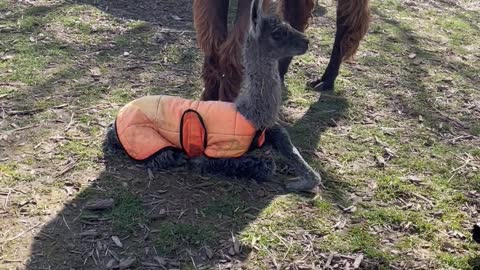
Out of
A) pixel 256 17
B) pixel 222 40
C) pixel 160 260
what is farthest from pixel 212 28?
pixel 160 260

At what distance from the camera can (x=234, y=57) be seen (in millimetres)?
3480

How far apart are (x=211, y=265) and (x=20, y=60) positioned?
263 centimetres

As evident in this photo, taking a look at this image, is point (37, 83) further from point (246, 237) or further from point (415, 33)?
point (415, 33)

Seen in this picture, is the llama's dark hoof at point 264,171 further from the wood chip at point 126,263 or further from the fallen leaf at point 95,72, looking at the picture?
the fallen leaf at point 95,72

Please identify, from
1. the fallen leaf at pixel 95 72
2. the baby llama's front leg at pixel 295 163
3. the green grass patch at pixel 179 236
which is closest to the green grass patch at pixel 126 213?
the green grass patch at pixel 179 236

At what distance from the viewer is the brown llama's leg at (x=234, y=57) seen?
341 cm

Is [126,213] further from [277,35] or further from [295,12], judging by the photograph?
[295,12]

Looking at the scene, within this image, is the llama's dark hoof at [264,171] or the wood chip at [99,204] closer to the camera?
the wood chip at [99,204]

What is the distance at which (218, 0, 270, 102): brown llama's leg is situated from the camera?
134 inches

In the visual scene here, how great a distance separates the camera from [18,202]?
304 centimetres

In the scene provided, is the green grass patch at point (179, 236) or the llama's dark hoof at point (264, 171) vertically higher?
the llama's dark hoof at point (264, 171)

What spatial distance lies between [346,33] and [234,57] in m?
1.27

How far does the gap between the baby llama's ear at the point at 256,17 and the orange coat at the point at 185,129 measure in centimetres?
41

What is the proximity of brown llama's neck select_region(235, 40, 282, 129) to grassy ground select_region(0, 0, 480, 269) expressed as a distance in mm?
390
